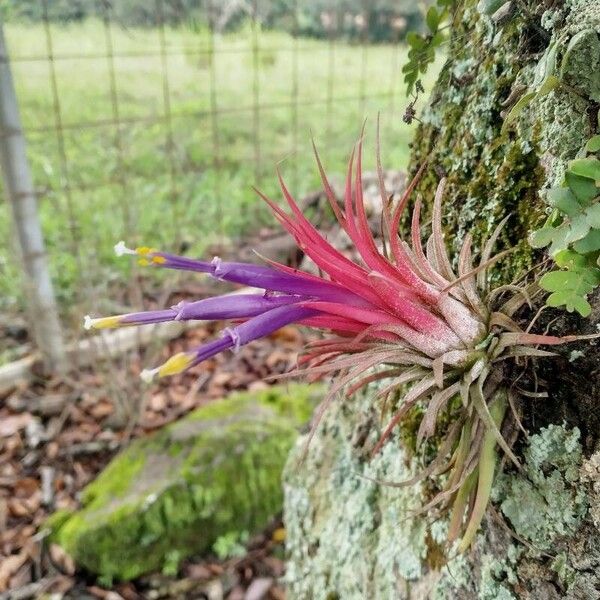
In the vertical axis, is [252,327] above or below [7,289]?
above

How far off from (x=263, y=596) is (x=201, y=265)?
74.0 inches

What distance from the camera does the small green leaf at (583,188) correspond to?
759 millimetres

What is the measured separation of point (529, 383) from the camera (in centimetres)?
90

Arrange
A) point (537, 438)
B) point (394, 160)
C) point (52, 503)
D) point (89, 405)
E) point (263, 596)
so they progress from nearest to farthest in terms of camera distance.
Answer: point (537, 438) → point (263, 596) → point (52, 503) → point (89, 405) → point (394, 160)

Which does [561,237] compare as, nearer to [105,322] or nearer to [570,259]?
[570,259]

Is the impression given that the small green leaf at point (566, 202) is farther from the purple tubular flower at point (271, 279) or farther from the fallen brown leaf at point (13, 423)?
the fallen brown leaf at point (13, 423)

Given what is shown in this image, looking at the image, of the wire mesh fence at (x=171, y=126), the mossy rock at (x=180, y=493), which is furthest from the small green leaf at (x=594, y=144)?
the wire mesh fence at (x=171, y=126)

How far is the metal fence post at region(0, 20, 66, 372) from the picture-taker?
2.68m

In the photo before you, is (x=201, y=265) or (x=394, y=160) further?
(x=394, y=160)

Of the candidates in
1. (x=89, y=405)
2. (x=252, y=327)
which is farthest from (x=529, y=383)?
(x=89, y=405)

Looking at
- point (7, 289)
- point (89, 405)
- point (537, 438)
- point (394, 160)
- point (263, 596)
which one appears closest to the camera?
point (537, 438)

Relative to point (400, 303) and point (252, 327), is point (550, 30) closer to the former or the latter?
point (400, 303)

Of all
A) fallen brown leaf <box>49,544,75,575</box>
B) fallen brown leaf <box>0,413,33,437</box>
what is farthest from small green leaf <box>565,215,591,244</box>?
fallen brown leaf <box>0,413,33,437</box>

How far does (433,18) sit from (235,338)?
0.78 meters
